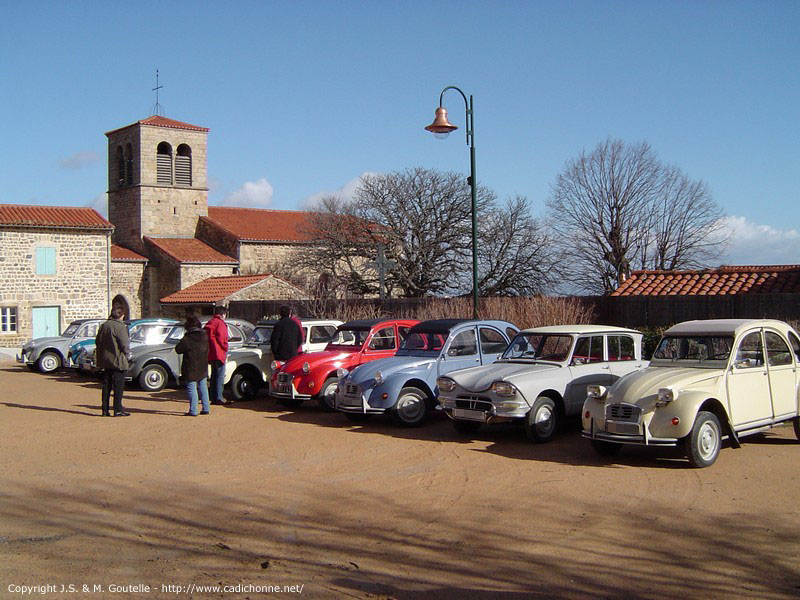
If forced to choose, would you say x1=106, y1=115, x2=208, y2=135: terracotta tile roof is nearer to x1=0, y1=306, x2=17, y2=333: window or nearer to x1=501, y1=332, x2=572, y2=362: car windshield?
x1=0, y1=306, x2=17, y2=333: window

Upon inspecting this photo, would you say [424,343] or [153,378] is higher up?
[424,343]

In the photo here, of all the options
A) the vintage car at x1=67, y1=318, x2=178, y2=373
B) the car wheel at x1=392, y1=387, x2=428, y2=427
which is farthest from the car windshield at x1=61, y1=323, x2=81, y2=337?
the car wheel at x1=392, y1=387, x2=428, y2=427

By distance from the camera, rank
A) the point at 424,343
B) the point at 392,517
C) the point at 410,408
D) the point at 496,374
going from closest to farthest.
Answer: the point at 392,517
the point at 496,374
the point at 410,408
the point at 424,343

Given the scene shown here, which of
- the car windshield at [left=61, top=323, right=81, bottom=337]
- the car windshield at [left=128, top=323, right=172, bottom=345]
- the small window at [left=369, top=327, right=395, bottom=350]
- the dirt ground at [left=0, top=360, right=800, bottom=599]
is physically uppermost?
the car windshield at [left=61, top=323, right=81, bottom=337]

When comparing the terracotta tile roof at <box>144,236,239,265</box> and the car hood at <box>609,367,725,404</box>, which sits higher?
the terracotta tile roof at <box>144,236,239,265</box>

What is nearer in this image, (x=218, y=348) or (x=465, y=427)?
(x=465, y=427)

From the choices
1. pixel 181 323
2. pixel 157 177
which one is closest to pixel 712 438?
pixel 181 323

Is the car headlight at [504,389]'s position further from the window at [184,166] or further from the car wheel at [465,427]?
the window at [184,166]

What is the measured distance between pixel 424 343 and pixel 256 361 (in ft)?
15.0

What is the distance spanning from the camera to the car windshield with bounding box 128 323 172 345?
2080 cm

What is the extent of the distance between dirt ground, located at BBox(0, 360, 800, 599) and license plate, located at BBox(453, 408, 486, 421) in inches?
15.4

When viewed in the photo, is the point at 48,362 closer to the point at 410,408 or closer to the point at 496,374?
the point at 410,408

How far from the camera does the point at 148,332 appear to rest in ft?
68.7

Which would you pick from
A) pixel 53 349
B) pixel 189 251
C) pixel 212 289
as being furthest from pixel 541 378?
pixel 189 251
